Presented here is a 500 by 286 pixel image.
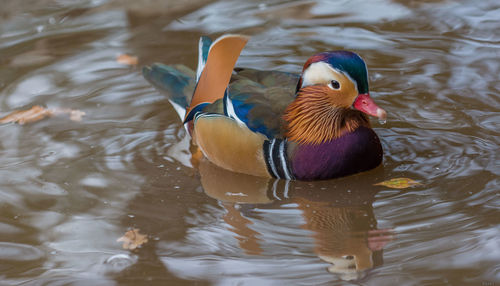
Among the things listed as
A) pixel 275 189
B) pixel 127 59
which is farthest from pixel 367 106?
pixel 127 59

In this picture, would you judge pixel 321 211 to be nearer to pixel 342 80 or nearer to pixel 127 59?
pixel 342 80

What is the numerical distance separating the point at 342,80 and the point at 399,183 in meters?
0.68

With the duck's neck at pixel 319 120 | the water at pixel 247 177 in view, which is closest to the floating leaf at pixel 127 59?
the water at pixel 247 177

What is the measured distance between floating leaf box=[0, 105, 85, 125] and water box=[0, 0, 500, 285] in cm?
7

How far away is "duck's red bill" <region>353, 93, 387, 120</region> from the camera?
383 centimetres

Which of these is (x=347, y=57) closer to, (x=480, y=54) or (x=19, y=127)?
(x=480, y=54)

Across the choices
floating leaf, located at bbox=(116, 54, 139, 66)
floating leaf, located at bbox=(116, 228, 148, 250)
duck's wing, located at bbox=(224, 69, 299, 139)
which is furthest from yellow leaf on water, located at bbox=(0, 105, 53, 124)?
floating leaf, located at bbox=(116, 228, 148, 250)

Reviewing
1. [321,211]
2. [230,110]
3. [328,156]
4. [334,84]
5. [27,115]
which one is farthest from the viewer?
[27,115]

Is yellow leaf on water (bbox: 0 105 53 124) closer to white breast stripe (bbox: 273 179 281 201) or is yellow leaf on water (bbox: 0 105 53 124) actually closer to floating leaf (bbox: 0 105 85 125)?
floating leaf (bbox: 0 105 85 125)

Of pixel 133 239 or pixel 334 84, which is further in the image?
pixel 334 84

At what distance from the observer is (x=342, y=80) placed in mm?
3932

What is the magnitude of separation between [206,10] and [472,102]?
297 cm

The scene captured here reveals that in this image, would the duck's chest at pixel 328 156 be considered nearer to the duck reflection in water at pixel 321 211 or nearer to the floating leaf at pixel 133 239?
the duck reflection in water at pixel 321 211

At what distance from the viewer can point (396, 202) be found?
383 cm
